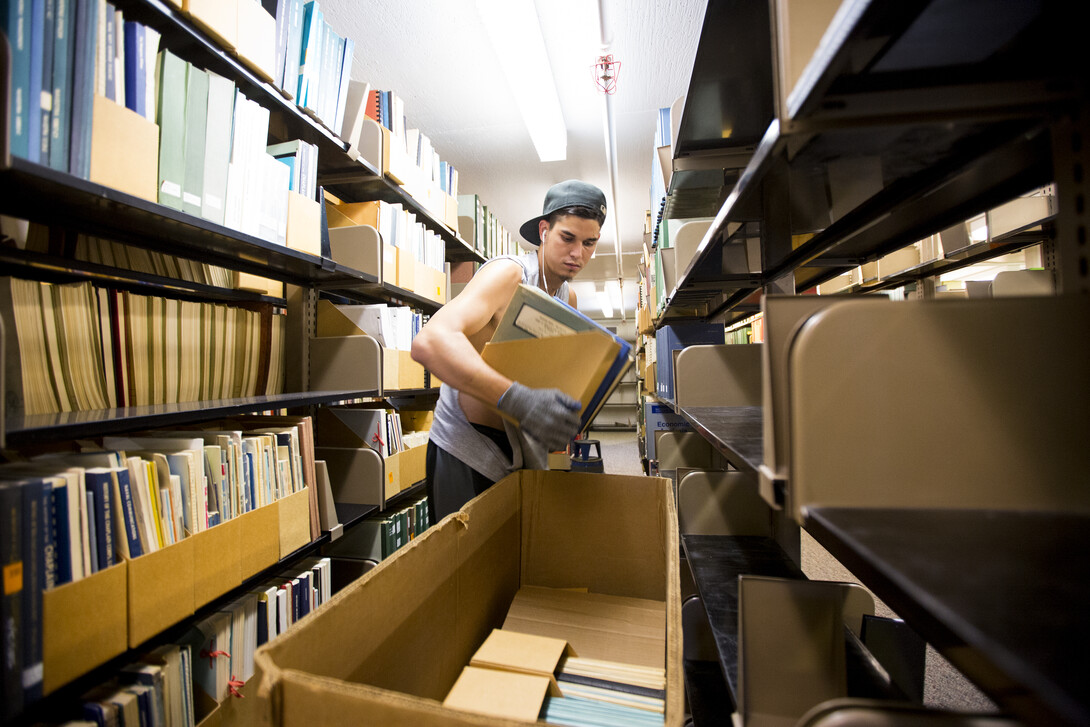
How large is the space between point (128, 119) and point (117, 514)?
33.4 inches

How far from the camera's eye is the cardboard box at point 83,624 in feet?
2.60

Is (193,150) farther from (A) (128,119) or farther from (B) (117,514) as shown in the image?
(B) (117,514)

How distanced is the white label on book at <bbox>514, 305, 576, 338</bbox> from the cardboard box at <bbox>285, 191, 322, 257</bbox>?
0.98 metres

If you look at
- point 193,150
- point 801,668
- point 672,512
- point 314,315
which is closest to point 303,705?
point 672,512

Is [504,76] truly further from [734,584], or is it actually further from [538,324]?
[734,584]

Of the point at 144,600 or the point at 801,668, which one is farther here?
the point at 144,600

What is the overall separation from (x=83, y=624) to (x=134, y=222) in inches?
35.0

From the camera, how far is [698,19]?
7.39 ft

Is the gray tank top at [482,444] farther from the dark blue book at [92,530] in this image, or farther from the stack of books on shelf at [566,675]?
the dark blue book at [92,530]

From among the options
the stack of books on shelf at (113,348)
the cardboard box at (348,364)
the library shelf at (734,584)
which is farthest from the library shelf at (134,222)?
the library shelf at (734,584)

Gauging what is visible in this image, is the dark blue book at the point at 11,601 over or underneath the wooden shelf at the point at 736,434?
underneath

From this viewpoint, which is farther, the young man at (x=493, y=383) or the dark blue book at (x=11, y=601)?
the young man at (x=493, y=383)

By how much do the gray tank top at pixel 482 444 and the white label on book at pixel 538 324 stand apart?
264 millimetres

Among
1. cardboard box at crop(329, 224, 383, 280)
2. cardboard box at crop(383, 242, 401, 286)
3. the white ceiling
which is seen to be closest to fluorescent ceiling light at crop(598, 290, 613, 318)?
the white ceiling
